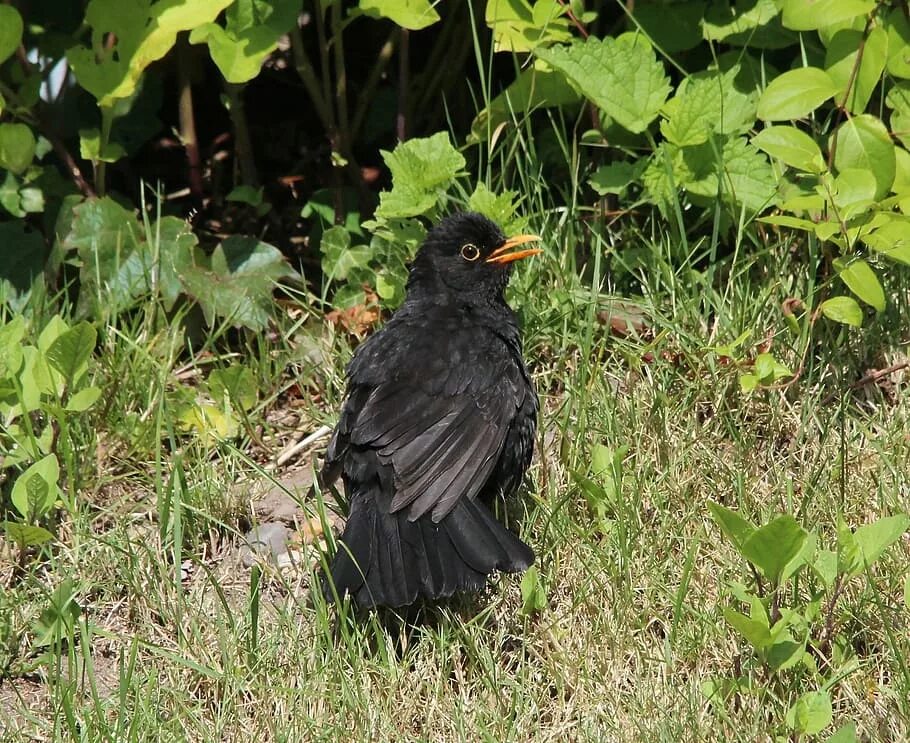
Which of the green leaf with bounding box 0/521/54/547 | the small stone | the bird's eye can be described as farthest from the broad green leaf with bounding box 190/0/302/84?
the green leaf with bounding box 0/521/54/547

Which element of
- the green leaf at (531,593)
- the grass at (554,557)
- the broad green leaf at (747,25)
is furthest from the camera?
the broad green leaf at (747,25)

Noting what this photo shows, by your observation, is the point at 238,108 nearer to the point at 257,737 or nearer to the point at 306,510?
the point at 306,510

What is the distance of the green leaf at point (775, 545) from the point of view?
323 cm

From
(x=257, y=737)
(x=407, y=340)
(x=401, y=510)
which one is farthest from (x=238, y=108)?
(x=257, y=737)

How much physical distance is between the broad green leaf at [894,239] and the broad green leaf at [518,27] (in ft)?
4.38

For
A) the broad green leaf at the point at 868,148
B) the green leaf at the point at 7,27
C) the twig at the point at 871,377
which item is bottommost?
the twig at the point at 871,377

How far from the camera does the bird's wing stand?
3936mm

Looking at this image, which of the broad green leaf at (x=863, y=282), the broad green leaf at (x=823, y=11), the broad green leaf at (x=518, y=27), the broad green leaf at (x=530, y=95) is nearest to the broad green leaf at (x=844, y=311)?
the broad green leaf at (x=863, y=282)

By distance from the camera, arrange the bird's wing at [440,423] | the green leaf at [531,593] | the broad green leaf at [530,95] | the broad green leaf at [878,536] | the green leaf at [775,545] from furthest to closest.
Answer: the broad green leaf at [530,95] < the bird's wing at [440,423] < the green leaf at [531,593] < the broad green leaf at [878,536] < the green leaf at [775,545]

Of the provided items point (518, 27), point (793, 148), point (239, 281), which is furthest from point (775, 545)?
point (239, 281)

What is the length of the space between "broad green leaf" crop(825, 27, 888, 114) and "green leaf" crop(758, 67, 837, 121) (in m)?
0.07

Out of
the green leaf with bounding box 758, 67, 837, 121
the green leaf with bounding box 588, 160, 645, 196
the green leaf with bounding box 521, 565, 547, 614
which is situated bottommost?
the green leaf with bounding box 521, 565, 547, 614

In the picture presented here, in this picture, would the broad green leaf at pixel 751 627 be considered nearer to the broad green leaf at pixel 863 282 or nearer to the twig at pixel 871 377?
the broad green leaf at pixel 863 282

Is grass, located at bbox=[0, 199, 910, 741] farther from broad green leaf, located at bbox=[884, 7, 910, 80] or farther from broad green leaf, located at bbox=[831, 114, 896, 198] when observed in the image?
broad green leaf, located at bbox=[884, 7, 910, 80]
